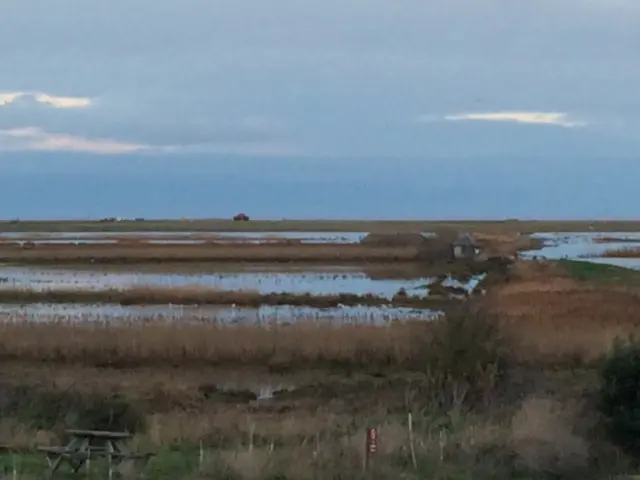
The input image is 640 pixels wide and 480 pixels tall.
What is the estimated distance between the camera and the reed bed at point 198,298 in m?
27.1

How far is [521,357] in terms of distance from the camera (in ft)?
57.0

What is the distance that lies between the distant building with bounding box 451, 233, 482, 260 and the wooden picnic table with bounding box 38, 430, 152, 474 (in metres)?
34.5

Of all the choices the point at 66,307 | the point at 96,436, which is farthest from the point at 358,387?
the point at 66,307

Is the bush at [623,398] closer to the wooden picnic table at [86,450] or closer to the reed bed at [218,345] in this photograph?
the wooden picnic table at [86,450]

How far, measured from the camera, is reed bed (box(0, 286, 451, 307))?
2711 cm

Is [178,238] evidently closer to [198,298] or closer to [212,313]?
[198,298]

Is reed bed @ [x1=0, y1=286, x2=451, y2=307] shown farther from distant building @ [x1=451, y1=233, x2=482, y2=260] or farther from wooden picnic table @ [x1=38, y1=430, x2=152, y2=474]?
distant building @ [x1=451, y1=233, x2=482, y2=260]

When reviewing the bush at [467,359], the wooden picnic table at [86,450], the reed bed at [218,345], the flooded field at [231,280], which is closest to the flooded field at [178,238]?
the flooded field at [231,280]

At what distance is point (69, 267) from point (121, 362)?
22.1 meters

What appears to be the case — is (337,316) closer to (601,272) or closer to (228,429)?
(228,429)

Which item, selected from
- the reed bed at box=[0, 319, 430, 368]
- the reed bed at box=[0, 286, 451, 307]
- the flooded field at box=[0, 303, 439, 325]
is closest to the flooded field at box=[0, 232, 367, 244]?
the reed bed at box=[0, 286, 451, 307]

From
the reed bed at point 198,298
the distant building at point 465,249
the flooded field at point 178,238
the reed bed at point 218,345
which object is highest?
the flooded field at point 178,238

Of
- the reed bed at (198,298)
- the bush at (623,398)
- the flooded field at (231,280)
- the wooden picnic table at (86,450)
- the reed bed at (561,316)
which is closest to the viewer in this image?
the wooden picnic table at (86,450)

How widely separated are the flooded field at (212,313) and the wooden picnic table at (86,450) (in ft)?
34.3
